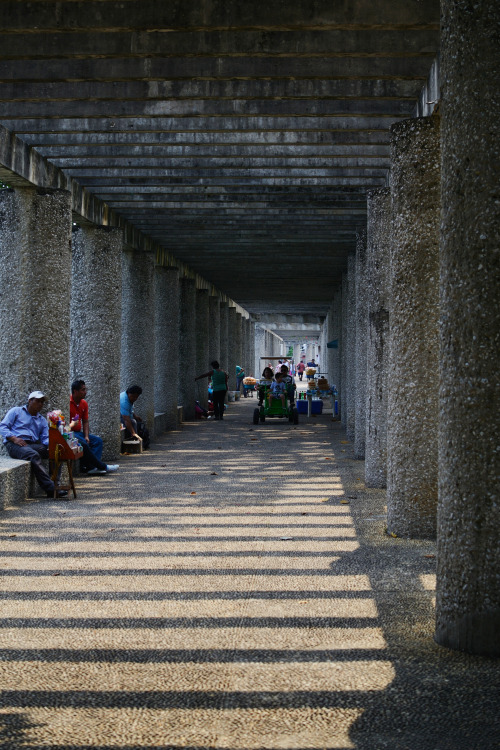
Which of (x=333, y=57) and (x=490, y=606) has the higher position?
(x=333, y=57)

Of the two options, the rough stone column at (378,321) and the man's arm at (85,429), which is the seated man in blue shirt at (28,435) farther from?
the rough stone column at (378,321)

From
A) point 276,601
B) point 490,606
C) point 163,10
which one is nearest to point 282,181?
point 163,10

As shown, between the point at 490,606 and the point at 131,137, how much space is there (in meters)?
7.12

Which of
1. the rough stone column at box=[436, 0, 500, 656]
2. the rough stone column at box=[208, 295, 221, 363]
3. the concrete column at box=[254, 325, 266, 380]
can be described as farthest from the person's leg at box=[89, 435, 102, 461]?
the concrete column at box=[254, 325, 266, 380]

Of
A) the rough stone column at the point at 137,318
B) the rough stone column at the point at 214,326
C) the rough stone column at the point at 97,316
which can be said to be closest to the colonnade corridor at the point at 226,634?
Answer: the rough stone column at the point at 97,316

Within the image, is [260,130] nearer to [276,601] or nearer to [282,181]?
[282,181]

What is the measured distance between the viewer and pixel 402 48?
7.28 m

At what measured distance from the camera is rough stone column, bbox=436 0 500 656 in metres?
4.47

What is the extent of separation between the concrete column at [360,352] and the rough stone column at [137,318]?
408 cm

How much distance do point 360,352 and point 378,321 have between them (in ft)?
9.54

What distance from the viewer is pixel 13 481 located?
31.2 feet

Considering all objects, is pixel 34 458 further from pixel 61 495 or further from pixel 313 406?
pixel 313 406

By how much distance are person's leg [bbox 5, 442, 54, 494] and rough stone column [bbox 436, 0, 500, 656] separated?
6207mm

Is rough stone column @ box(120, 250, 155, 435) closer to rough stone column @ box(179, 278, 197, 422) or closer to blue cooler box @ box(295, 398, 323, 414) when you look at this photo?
rough stone column @ box(179, 278, 197, 422)
